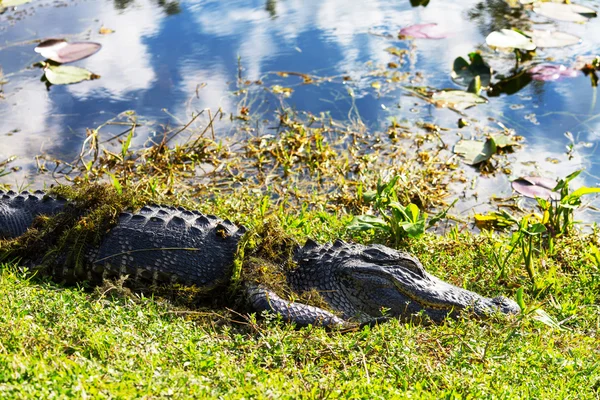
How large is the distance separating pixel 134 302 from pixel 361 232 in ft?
6.90

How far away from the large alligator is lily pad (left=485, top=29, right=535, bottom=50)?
4.71m

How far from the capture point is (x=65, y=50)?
887cm

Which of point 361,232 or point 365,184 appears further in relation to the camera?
point 365,184

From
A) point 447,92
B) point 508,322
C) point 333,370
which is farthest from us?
point 447,92

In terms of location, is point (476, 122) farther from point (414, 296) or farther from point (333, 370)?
point (333, 370)

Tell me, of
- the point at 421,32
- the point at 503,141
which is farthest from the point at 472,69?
the point at 503,141

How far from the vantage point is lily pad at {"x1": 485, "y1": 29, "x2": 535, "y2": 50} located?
332 inches

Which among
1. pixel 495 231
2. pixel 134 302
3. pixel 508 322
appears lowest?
pixel 495 231

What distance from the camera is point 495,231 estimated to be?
590 centimetres

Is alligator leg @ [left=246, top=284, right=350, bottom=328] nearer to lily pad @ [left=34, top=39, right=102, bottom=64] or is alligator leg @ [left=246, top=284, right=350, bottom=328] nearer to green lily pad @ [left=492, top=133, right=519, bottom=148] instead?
green lily pad @ [left=492, top=133, right=519, bottom=148]

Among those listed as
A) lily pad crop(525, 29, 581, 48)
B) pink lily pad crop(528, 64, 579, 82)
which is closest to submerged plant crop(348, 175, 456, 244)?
pink lily pad crop(528, 64, 579, 82)

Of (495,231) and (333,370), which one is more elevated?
(333,370)

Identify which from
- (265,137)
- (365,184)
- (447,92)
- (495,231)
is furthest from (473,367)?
(447,92)

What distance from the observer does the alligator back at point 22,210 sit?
5.04 meters
